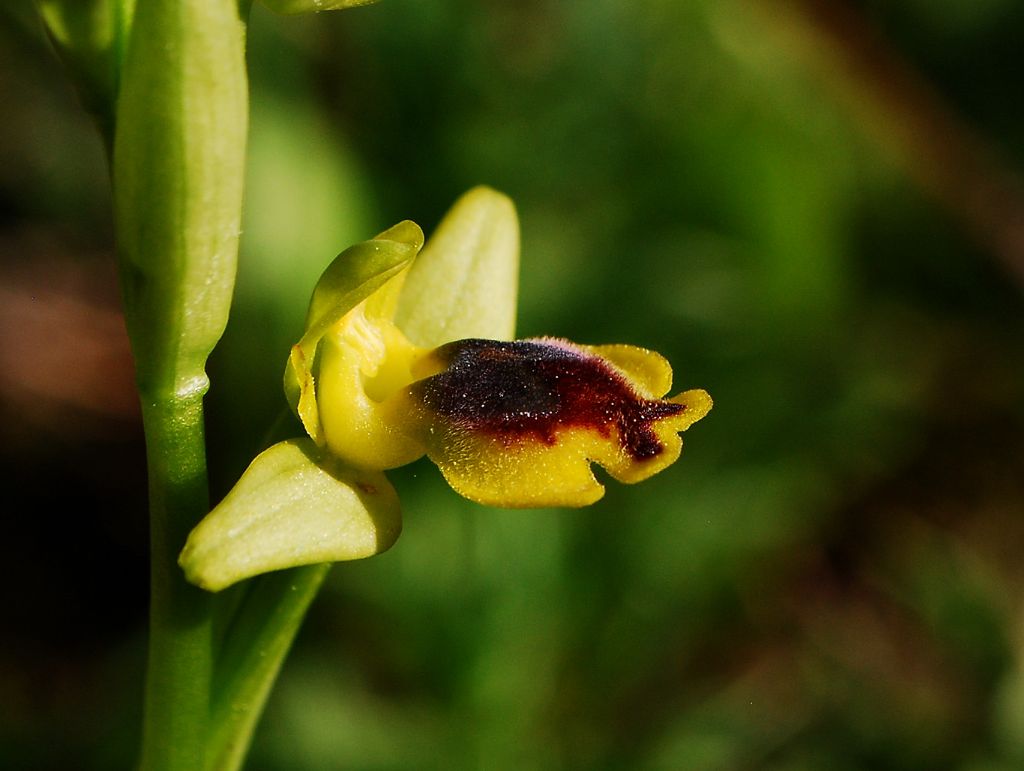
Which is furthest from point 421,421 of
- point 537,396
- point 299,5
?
point 299,5

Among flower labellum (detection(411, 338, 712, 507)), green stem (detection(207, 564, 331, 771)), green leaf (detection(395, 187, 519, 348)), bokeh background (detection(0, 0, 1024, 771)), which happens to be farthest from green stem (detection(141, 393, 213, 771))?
bokeh background (detection(0, 0, 1024, 771))

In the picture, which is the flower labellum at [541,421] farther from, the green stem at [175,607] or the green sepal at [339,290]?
the green stem at [175,607]

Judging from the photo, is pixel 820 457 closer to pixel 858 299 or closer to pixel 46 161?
pixel 858 299

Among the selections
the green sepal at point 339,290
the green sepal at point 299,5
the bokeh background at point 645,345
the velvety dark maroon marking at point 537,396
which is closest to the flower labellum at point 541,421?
the velvety dark maroon marking at point 537,396

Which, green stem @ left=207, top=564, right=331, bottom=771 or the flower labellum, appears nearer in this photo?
the flower labellum

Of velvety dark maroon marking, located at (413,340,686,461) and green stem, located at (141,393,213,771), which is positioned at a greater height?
velvety dark maroon marking, located at (413,340,686,461)

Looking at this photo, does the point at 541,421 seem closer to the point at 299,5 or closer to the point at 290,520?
the point at 290,520

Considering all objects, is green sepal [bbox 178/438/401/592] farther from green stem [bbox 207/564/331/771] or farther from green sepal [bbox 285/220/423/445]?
green stem [bbox 207/564/331/771]
